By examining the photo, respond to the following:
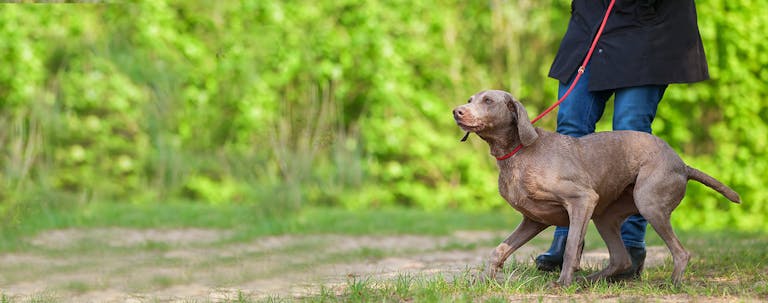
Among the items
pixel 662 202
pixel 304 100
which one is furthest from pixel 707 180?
pixel 304 100

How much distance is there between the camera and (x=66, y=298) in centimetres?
454

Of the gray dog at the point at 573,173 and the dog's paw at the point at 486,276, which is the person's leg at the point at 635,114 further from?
the dog's paw at the point at 486,276

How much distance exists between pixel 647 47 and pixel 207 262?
3323 millimetres

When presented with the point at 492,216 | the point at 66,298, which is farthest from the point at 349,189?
the point at 66,298

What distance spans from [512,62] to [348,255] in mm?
4594

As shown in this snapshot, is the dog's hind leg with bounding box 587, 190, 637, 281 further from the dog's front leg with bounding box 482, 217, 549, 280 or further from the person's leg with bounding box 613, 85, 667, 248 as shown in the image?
the dog's front leg with bounding box 482, 217, 549, 280

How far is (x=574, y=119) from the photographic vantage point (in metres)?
4.95

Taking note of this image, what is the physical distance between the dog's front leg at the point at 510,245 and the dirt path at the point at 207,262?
0.42 metres

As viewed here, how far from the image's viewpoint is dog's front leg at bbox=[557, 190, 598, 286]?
423cm

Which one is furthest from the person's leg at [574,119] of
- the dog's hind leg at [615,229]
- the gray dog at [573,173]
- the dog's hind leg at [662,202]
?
the dog's hind leg at [662,202]

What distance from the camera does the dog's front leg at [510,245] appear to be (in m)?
4.51

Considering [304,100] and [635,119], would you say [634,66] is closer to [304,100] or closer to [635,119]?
[635,119]

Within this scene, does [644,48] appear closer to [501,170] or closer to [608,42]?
[608,42]

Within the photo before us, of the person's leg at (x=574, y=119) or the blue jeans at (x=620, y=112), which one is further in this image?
the person's leg at (x=574, y=119)
